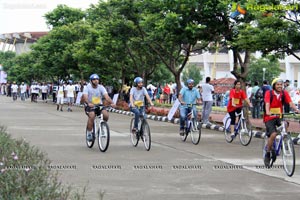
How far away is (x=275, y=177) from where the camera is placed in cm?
906

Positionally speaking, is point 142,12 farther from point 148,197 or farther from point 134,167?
point 148,197

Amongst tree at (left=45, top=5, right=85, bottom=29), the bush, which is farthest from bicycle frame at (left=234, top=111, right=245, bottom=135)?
tree at (left=45, top=5, right=85, bottom=29)

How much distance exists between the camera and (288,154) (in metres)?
9.26

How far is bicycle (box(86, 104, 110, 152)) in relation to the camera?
12.0 metres

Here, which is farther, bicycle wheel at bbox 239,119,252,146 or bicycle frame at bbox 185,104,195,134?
bicycle frame at bbox 185,104,195,134

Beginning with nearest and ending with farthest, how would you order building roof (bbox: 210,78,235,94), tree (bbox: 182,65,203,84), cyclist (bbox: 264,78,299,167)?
cyclist (bbox: 264,78,299,167)
building roof (bbox: 210,78,235,94)
tree (bbox: 182,65,203,84)

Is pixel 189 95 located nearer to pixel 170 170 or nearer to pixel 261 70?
pixel 170 170

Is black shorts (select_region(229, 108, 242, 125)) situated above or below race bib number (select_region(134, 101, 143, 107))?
below

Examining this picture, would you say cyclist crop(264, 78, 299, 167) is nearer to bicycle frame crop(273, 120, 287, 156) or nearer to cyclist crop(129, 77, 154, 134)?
bicycle frame crop(273, 120, 287, 156)

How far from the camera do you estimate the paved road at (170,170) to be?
302 inches

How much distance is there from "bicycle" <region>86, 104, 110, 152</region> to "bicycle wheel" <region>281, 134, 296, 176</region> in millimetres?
4058

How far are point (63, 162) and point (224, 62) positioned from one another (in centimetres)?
6730

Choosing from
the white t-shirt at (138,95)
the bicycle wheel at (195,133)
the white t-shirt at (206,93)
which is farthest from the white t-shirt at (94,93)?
the white t-shirt at (206,93)

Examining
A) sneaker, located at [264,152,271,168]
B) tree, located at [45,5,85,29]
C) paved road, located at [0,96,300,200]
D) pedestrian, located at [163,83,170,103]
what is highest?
tree, located at [45,5,85,29]
